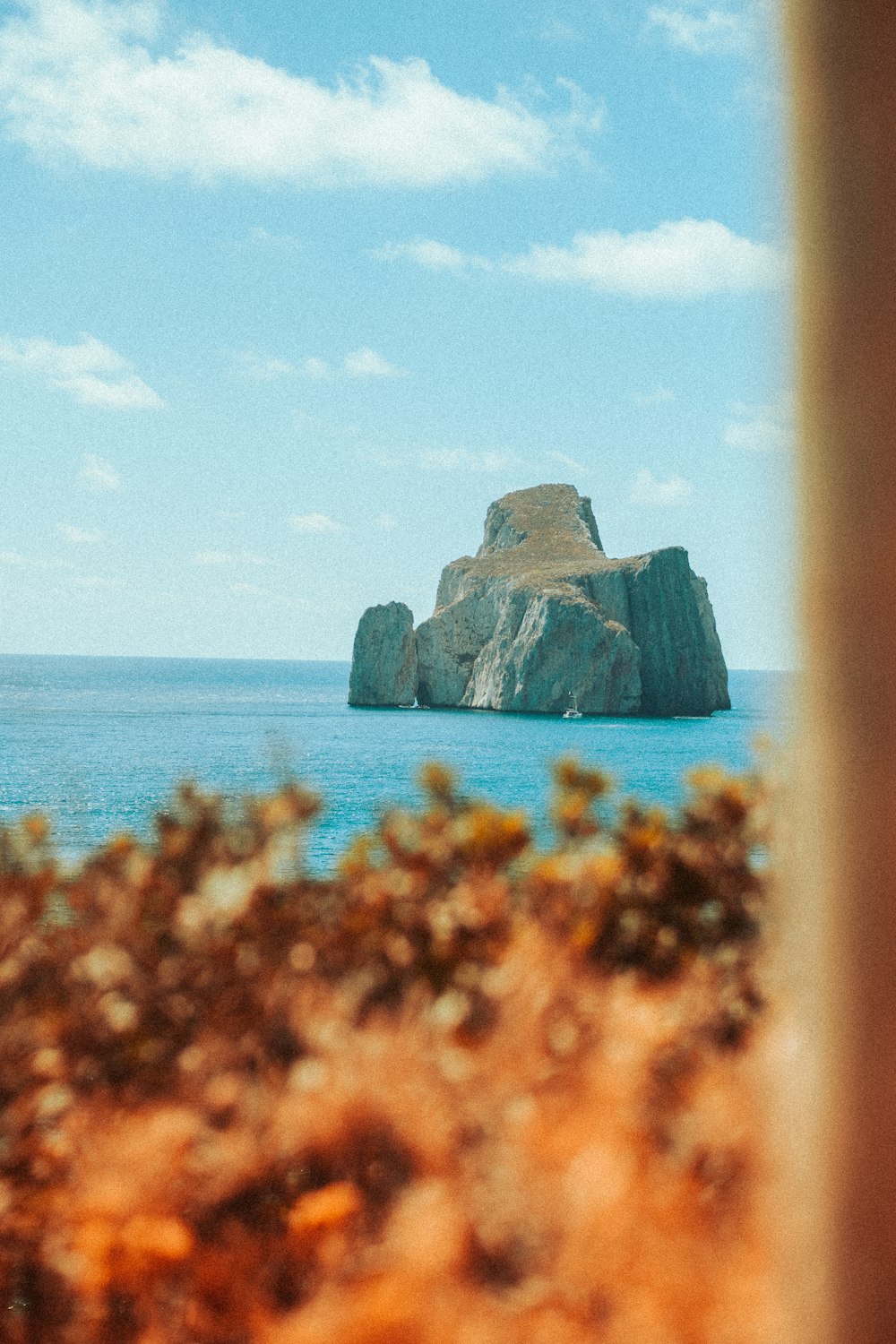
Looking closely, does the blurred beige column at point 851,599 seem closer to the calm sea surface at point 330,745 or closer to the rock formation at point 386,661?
the calm sea surface at point 330,745

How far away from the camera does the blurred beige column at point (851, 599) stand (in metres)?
0.68

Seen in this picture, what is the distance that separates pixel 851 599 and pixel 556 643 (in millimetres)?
50993

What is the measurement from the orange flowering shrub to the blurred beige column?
491 mm

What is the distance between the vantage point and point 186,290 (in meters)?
32.5

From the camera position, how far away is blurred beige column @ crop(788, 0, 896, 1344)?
0.68 meters

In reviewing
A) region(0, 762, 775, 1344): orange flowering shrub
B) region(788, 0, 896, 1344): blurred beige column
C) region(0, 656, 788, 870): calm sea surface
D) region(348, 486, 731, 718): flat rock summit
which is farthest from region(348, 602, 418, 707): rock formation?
region(788, 0, 896, 1344): blurred beige column

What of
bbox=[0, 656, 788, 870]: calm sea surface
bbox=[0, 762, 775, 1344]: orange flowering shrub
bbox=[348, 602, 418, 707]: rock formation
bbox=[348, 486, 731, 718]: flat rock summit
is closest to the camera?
bbox=[0, 762, 775, 1344]: orange flowering shrub

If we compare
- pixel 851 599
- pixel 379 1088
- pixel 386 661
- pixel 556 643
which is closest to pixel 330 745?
pixel 386 661

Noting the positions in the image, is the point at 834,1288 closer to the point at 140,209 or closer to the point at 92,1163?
the point at 92,1163

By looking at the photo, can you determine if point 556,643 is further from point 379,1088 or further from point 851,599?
point 851,599

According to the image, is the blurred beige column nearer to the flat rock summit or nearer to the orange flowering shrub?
the orange flowering shrub

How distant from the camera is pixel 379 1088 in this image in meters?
1.81

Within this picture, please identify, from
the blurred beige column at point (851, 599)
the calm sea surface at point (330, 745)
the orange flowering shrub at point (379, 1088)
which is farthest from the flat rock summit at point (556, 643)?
the blurred beige column at point (851, 599)

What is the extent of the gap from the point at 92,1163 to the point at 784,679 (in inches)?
58.6
